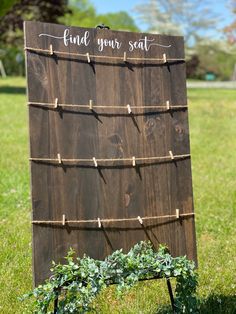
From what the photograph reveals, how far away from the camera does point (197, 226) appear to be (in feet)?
24.5

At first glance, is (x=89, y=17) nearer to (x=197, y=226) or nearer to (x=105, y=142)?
(x=197, y=226)

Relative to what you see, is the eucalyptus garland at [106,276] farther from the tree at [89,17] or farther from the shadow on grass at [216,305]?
the tree at [89,17]

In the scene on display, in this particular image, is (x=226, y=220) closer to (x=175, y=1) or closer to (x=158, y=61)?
(x=158, y=61)

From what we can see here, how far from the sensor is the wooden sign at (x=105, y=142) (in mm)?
3998

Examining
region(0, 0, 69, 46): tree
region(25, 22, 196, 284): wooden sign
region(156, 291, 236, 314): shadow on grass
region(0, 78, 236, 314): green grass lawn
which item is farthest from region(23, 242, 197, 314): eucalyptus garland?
region(0, 0, 69, 46): tree

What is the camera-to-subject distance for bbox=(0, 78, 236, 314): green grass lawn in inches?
Answer: 199

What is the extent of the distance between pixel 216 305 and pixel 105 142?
1864 mm

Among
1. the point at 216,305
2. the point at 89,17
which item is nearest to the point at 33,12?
the point at 216,305

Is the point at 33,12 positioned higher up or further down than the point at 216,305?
higher up

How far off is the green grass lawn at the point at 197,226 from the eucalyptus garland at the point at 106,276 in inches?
38.1

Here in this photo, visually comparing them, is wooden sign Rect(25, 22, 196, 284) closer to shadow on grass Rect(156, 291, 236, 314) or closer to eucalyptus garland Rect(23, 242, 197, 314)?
eucalyptus garland Rect(23, 242, 197, 314)

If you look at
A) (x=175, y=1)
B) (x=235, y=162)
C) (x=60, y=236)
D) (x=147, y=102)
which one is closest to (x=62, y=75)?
(x=147, y=102)

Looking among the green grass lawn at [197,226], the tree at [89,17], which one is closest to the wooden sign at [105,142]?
the green grass lawn at [197,226]

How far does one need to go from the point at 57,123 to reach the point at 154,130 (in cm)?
80
